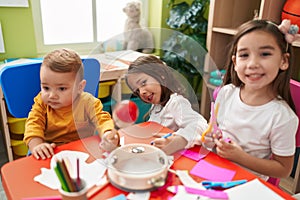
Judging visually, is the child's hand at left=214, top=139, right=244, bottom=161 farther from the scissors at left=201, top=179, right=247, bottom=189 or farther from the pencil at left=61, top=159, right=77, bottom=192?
the pencil at left=61, top=159, right=77, bottom=192

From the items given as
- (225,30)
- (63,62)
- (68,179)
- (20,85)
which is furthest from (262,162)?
(225,30)

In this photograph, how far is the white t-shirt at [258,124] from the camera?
891mm

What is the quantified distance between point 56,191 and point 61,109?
463mm

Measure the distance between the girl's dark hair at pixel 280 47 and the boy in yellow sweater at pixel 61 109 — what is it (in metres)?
0.50

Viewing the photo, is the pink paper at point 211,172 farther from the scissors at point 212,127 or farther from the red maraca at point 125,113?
the red maraca at point 125,113

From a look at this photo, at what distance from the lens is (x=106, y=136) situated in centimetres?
77

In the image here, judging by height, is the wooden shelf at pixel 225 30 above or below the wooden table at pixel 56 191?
above

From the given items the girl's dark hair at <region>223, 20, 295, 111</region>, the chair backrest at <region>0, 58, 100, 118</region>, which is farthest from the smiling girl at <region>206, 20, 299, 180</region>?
the chair backrest at <region>0, 58, 100, 118</region>

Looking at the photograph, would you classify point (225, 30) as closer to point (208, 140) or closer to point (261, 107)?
point (261, 107)

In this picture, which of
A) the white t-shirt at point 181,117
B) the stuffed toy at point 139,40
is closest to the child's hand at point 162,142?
the white t-shirt at point 181,117

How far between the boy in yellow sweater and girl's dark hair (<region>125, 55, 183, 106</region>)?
152 mm

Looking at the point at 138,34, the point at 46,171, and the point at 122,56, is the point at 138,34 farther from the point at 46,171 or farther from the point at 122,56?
the point at 46,171

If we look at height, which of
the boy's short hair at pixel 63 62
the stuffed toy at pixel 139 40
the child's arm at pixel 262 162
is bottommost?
the child's arm at pixel 262 162

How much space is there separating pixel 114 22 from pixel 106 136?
1544 millimetres
